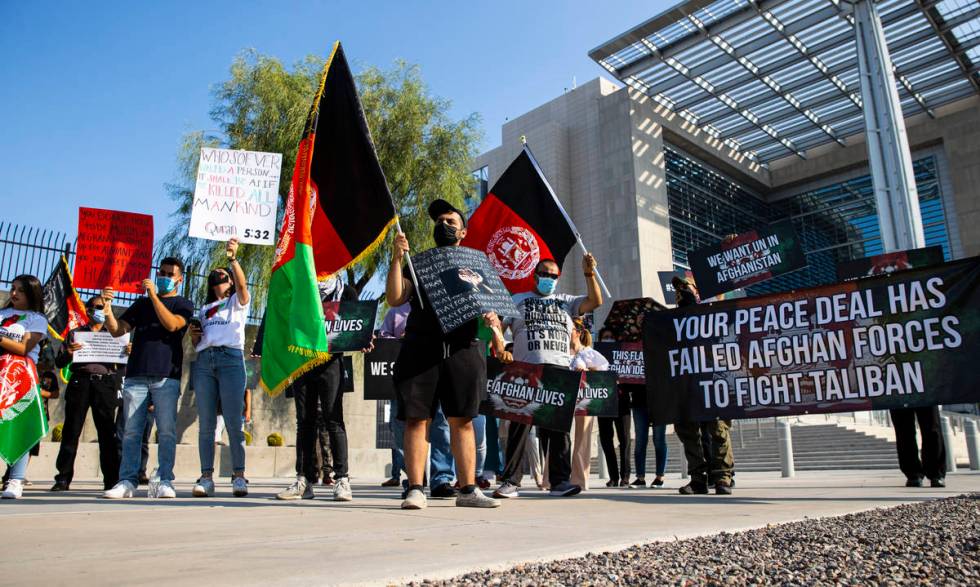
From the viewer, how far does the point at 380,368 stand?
26.1 feet

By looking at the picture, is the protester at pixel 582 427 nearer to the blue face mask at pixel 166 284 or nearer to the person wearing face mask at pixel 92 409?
the blue face mask at pixel 166 284

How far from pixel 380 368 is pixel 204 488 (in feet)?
8.39

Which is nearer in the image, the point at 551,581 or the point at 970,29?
the point at 551,581

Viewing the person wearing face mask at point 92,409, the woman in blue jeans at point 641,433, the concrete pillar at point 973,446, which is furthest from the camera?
the concrete pillar at point 973,446

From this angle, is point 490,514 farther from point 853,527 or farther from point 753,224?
point 753,224

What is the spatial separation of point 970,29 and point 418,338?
29421 mm

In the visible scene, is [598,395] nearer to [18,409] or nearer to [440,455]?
[440,455]

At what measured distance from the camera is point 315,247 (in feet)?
17.4

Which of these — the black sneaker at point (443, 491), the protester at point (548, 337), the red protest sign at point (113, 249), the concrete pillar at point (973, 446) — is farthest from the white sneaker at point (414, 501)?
the concrete pillar at point (973, 446)

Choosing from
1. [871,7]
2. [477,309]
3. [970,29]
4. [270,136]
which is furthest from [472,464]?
[970,29]

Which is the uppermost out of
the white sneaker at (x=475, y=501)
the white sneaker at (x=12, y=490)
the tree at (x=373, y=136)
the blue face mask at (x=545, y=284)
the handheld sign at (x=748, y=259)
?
the tree at (x=373, y=136)

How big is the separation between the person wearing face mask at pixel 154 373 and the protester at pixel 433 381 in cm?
234

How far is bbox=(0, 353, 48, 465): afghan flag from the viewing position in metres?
5.77

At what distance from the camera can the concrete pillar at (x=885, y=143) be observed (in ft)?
63.4
